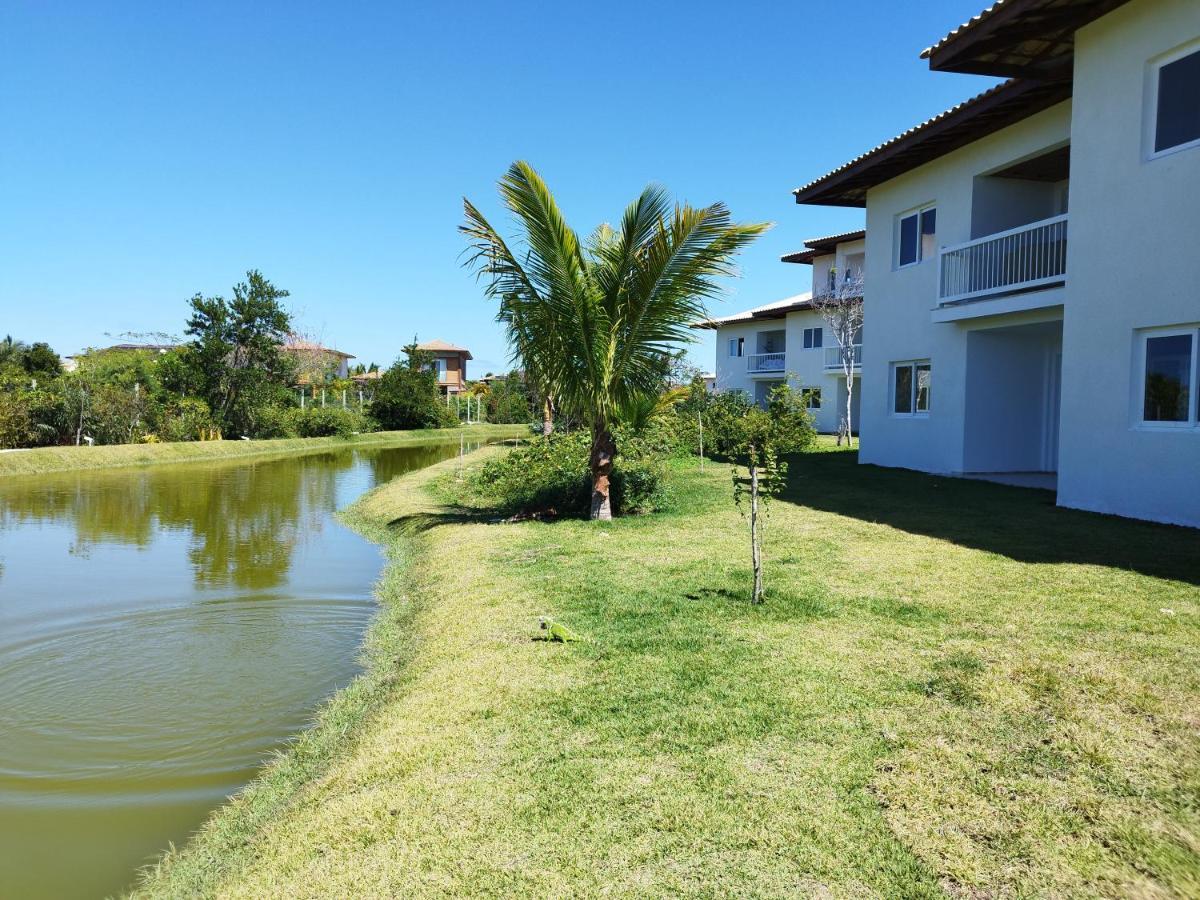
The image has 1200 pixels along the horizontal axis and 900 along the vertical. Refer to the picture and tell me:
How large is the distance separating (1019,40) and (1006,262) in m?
3.74

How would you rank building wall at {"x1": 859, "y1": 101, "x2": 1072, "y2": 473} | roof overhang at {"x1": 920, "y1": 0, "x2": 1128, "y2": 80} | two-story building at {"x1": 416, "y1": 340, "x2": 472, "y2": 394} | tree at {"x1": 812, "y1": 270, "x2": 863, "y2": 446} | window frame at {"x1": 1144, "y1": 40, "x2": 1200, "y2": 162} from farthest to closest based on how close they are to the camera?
two-story building at {"x1": 416, "y1": 340, "x2": 472, "y2": 394}
tree at {"x1": 812, "y1": 270, "x2": 863, "y2": 446}
building wall at {"x1": 859, "y1": 101, "x2": 1072, "y2": 473}
roof overhang at {"x1": 920, "y1": 0, "x2": 1128, "y2": 80}
window frame at {"x1": 1144, "y1": 40, "x2": 1200, "y2": 162}

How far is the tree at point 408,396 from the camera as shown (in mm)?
46531

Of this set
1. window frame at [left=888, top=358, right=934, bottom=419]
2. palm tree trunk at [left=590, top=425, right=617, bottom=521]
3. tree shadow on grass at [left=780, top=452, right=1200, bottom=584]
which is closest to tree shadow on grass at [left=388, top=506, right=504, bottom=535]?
palm tree trunk at [left=590, top=425, right=617, bottom=521]

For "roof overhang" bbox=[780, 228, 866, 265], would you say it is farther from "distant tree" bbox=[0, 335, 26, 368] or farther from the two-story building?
the two-story building

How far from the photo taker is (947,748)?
13.3 feet

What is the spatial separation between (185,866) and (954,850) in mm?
3568

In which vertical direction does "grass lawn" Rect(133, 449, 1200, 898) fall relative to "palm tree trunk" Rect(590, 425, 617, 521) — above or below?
below

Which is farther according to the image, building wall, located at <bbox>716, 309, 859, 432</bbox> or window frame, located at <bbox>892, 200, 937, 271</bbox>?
building wall, located at <bbox>716, 309, 859, 432</bbox>

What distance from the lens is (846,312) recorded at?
27516 mm

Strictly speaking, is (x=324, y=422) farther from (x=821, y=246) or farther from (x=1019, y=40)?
(x=1019, y=40)

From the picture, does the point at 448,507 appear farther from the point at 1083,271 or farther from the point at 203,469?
the point at 203,469

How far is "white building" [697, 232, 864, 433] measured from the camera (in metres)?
30.5

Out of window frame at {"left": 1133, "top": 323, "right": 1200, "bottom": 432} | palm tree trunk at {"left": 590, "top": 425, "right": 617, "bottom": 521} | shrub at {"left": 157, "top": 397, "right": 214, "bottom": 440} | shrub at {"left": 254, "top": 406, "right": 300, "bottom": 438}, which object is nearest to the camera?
window frame at {"left": 1133, "top": 323, "right": 1200, "bottom": 432}

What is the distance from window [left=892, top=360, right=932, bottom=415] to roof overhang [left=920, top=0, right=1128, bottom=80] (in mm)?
5519
